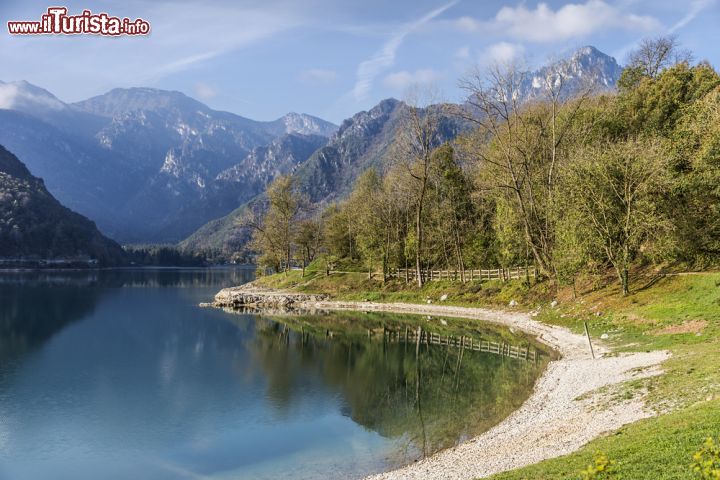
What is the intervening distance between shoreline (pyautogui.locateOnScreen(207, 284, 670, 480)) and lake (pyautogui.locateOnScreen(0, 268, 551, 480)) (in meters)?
1.64

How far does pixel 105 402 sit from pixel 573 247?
4603 centimetres

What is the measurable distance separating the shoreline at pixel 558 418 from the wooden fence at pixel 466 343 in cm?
364

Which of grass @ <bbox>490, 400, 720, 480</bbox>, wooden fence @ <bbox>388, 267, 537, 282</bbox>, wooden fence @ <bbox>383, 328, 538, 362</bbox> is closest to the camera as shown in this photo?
grass @ <bbox>490, 400, 720, 480</bbox>

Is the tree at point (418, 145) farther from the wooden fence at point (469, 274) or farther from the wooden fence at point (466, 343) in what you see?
the wooden fence at point (466, 343)

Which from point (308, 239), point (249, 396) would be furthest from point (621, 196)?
point (308, 239)

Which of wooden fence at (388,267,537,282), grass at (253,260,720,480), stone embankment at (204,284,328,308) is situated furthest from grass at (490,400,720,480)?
stone embankment at (204,284,328,308)

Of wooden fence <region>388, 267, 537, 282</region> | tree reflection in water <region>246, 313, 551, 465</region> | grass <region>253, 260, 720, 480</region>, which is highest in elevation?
wooden fence <region>388, 267, 537, 282</region>

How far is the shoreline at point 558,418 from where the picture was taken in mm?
19422

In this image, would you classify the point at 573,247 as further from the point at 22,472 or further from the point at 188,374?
the point at 22,472

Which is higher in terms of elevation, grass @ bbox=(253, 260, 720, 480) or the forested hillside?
the forested hillside

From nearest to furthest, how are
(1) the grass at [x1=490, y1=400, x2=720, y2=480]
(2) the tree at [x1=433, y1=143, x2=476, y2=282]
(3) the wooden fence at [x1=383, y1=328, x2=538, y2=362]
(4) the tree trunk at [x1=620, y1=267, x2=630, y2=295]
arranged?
(1) the grass at [x1=490, y1=400, x2=720, y2=480]
(3) the wooden fence at [x1=383, y1=328, x2=538, y2=362]
(4) the tree trunk at [x1=620, y1=267, x2=630, y2=295]
(2) the tree at [x1=433, y1=143, x2=476, y2=282]

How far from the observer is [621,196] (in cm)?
5412

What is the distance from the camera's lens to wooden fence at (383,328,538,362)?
44750 millimetres

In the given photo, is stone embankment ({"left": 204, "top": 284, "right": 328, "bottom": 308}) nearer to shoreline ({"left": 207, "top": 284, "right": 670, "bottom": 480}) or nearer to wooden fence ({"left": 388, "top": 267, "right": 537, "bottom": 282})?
wooden fence ({"left": 388, "top": 267, "right": 537, "bottom": 282})
